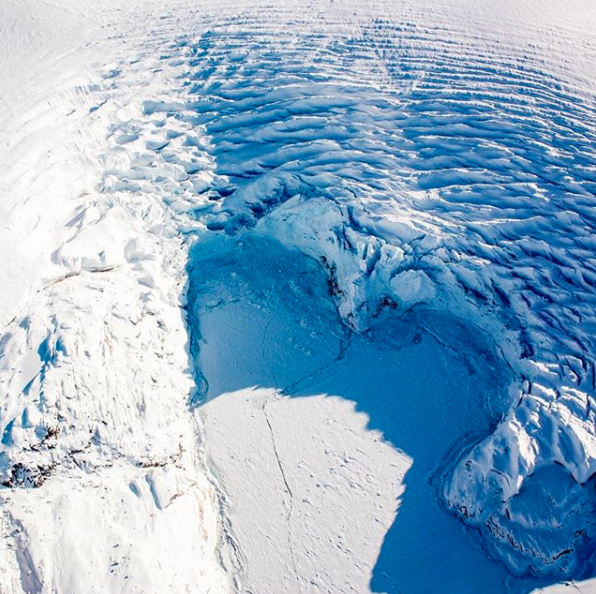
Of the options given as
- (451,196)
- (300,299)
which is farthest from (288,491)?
(451,196)

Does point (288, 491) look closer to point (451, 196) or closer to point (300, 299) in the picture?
point (300, 299)

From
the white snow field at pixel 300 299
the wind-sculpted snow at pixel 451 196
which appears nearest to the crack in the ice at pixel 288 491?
the white snow field at pixel 300 299

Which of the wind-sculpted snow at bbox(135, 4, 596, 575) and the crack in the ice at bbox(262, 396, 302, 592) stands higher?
the wind-sculpted snow at bbox(135, 4, 596, 575)

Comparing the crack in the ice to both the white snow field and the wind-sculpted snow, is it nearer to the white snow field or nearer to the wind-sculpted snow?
the white snow field

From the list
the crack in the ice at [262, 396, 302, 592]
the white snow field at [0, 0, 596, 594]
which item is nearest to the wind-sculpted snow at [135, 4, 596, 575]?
the white snow field at [0, 0, 596, 594]

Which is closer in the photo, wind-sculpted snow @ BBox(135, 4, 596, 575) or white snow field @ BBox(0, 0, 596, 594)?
white snow field @ BBox(0, 0, 596, 594)

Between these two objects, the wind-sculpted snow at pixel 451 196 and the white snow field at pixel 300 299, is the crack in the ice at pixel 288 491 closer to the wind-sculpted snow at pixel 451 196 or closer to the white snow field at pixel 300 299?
the white snow field at pixel 300 299
